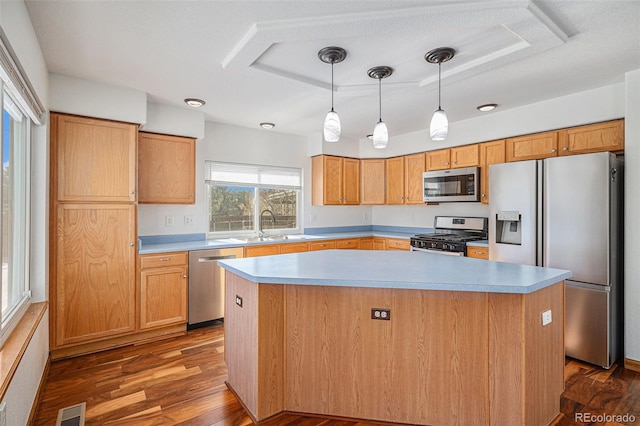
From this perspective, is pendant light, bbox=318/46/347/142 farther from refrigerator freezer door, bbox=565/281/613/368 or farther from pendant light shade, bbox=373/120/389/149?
refrigerator freezer door, bbox=565/281/613/368

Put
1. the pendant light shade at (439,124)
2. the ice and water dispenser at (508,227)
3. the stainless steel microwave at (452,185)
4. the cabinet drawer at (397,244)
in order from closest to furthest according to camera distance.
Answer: the pendant light shade at (439,124) → the ice and water dispenser at (508,227) → the stainless steel microwave at (452,185) → the cabinet drawer at (397,244)

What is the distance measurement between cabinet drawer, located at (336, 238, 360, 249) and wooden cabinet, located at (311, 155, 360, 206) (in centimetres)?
58

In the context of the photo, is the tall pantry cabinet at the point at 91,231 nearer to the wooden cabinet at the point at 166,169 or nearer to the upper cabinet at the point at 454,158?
the wooden cabinet at the point at 166,169

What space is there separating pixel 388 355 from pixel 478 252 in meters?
2.33

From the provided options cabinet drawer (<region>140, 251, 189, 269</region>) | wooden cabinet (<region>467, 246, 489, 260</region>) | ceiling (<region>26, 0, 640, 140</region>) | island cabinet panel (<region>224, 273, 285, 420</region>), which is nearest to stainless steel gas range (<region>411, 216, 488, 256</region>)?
wooden cabinet (<region>467, 246, 489, 260</region>)

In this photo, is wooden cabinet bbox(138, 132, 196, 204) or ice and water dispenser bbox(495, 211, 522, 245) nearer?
ice and water dispenser bbox(495, 211, 522, 245)

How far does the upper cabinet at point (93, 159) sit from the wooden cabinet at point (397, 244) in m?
3.28

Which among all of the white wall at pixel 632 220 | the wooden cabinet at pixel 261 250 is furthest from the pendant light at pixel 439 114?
the wooden cabinet at pixel 261 250

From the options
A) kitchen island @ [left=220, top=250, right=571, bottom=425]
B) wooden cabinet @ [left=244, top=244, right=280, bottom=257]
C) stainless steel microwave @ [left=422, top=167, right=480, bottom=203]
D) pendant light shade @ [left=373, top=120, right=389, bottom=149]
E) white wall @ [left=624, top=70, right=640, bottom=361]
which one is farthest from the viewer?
stainless steel microwave @ [left=422, top=167, right=480, bottom=203]

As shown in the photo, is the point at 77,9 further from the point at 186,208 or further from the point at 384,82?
the point at 186,208

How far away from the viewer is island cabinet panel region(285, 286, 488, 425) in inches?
71.7

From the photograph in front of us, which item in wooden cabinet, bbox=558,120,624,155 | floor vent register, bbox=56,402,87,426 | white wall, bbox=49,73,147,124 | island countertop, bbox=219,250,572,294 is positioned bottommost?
floor vent register, bbox=56,402,87,426

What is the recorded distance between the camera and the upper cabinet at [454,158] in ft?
13.2

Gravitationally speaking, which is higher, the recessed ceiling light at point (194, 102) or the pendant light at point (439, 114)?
the recessed ceiling light at point (194, 102)
